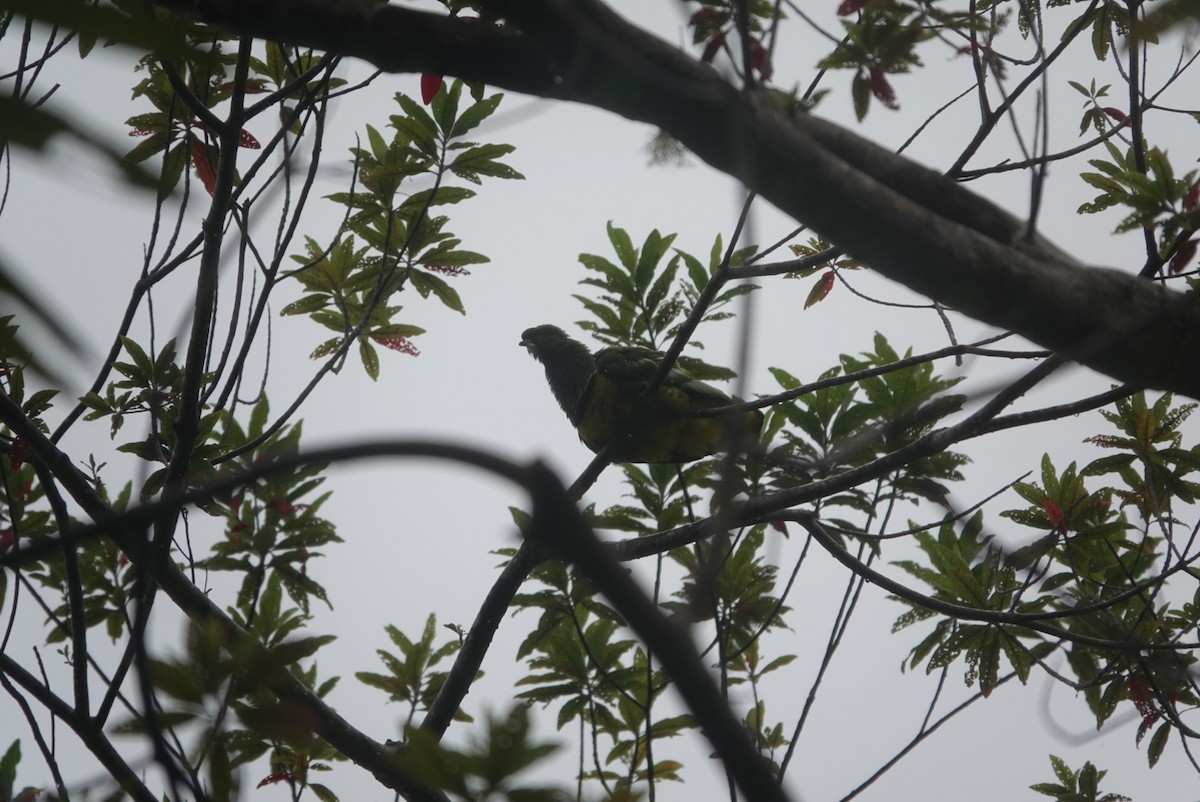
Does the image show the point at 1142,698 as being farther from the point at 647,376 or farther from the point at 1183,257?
the point at 647,376

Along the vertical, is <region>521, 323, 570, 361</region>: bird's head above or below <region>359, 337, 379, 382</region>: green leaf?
above

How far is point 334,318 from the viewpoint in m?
4.62

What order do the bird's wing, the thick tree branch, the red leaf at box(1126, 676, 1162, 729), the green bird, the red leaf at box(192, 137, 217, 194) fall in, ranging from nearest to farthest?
the thick tree branch, the red leaf at box(192, 137, 217, 194), the red leaf at box(1126, 676, 1162, 729), the green bird, the bird's wing

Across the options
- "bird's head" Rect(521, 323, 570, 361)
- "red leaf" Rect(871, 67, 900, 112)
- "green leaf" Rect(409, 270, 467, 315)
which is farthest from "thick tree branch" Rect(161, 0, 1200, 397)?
"bird's head" Rect(521, 323, 570, 361)

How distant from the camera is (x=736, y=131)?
150 cm

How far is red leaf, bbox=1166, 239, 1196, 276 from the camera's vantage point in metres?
2.68

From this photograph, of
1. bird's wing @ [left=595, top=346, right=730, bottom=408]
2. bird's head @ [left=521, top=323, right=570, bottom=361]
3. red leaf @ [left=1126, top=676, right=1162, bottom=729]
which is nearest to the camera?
red leaf @ [left=1126, top=676, right=1162, bottom=729]

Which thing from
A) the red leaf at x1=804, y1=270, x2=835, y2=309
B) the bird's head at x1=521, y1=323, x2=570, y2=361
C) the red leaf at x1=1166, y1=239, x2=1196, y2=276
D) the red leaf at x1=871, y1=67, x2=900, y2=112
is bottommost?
the red leaf at x1=1166, y1=239, x2=1196, y2=276

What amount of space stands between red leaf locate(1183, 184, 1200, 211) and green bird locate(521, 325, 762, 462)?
6.55ft

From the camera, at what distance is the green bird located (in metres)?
4.64

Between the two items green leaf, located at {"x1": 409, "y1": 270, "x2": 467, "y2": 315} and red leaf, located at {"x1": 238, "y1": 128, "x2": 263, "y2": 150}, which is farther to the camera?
green leaf, located at {"x1": 409, "y1": 270, "x2": 467, "y2": 315}

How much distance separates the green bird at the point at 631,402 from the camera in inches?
183

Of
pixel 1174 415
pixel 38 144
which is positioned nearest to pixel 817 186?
pixel 38 144

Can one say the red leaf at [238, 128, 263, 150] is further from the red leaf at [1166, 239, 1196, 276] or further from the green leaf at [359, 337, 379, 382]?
the red leaf at [1166, 239, 1196, 276]
